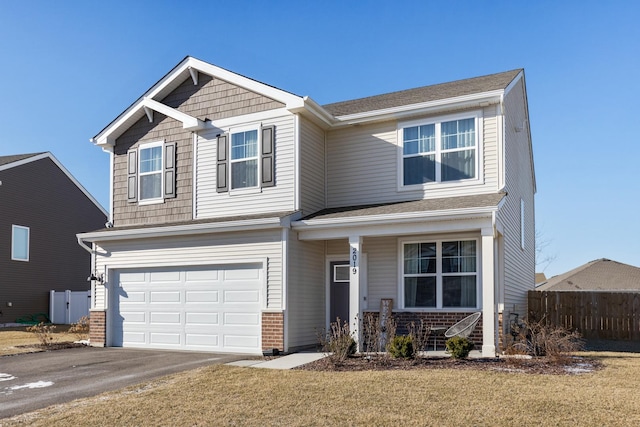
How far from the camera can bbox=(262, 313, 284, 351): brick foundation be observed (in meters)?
13.3

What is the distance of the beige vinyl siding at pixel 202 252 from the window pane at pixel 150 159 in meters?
2.14

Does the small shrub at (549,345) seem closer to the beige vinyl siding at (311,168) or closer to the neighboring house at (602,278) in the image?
the beige vinyl siding at (311,168)

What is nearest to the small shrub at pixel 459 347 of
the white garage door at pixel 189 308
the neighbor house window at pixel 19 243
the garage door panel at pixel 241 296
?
the white garage door at pixel 189 308

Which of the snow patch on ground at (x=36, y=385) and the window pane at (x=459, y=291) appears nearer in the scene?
the snow patch on ground at (x=36, y=385)

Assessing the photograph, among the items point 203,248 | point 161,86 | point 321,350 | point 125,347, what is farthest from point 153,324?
point 161,86

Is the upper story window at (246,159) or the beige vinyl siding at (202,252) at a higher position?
the upper story window at (246,159)

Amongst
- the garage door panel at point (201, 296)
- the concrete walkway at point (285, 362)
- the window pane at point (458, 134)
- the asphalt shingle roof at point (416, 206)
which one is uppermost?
the window pane at point (458, 134)

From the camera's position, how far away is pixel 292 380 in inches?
Answer: 374

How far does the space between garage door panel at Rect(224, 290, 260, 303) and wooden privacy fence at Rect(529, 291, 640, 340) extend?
8.96 m

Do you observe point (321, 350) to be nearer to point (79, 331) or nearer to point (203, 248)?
point (203, 248)

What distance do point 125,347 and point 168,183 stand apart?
15.0 feet

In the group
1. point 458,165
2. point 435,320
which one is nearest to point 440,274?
point 435,320

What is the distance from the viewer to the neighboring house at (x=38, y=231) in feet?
80.6

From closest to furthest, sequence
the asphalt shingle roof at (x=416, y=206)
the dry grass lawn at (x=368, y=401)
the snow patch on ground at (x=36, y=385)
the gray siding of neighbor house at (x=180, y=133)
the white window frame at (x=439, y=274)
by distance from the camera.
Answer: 1. the dry grass lawn at (x=368, y=401)
2. the snow patch on ground at (x=36, y=385)
3. the asphalt shingle roof at (x=416, y=206)
4. the white window frame at (x=439, y=274)
5. the gray siding of neighbor house at (x=180, y=133)
